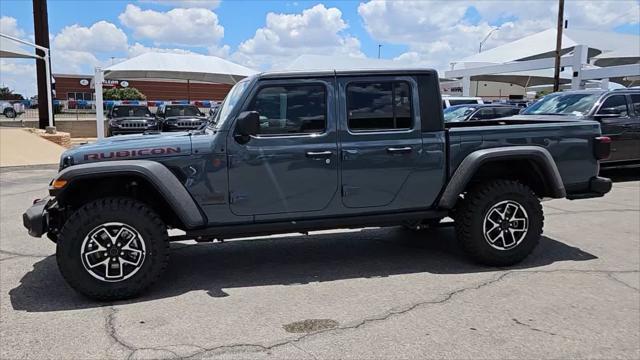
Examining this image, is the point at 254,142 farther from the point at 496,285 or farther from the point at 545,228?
the point at 545,228

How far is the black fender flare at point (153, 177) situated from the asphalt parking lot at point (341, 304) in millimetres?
707

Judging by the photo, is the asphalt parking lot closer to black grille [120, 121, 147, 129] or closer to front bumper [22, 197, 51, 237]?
front bumper [22, 197, 51, 237]

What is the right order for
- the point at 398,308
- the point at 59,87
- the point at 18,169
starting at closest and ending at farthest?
the point at 398,308 → the point at 18,169 → the point at 59,87

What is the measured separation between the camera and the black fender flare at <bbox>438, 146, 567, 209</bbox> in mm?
4891

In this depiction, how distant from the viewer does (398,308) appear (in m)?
4.15

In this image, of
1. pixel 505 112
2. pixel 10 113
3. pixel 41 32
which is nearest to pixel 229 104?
pixel 505 112

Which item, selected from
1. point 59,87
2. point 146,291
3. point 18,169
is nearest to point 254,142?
point 146,291

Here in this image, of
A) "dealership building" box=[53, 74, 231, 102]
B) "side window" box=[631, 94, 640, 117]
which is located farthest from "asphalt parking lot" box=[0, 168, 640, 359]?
"dealership building" box=[53, 74, 231, 102]

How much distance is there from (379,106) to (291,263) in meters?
1.78

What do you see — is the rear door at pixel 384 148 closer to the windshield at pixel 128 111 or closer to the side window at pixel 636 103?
the side window at pixel 636 103

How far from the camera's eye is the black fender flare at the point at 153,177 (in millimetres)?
4176

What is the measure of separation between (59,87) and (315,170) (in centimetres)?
7060

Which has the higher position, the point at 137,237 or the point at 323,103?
the point at 323,103

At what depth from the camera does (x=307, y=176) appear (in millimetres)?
4660
